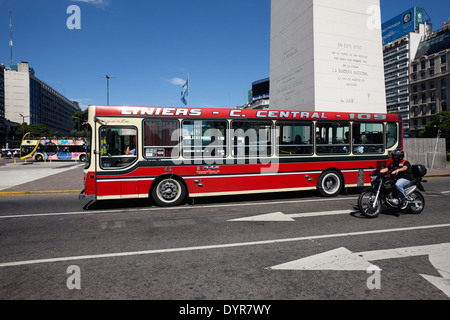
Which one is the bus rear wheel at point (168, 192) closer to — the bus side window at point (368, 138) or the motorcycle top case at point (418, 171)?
the motorcycle top case at point (418, 171)

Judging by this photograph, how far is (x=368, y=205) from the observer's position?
6.74 metres

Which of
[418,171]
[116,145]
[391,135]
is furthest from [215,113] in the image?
[391,135]

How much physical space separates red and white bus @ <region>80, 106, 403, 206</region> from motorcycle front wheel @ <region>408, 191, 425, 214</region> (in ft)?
9.63

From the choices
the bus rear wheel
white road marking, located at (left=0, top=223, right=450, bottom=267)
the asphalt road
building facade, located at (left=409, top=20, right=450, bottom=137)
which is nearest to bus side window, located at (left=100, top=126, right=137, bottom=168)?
the bus rear wheel

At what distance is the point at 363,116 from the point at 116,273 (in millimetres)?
9756

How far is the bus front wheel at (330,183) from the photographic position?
32.2 ft

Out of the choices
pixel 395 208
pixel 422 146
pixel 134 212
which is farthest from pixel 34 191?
pixel 422 146

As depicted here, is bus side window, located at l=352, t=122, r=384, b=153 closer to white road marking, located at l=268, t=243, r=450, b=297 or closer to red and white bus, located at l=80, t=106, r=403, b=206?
red and white bus, located at l=80, t=106, r=403, b=206

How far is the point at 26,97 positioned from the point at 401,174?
142973 millimetres

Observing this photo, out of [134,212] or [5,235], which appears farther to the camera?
[134,212]

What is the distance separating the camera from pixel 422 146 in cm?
2072

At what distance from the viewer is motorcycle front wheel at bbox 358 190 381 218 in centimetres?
669
